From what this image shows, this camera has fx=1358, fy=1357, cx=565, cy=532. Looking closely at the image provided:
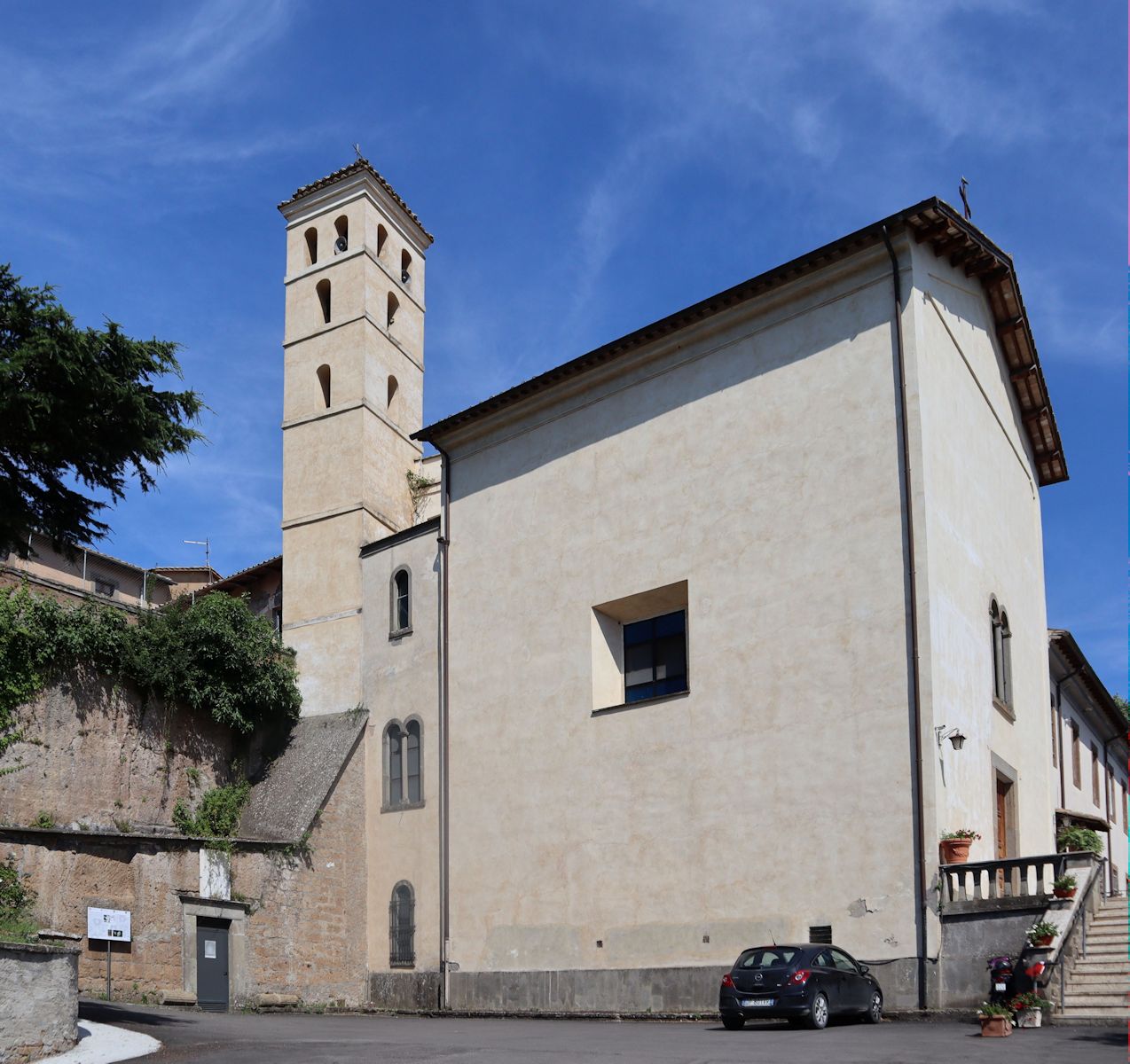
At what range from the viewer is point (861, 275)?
2272cm

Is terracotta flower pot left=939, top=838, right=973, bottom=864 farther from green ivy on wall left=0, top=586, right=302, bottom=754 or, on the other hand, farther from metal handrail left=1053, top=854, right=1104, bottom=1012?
green ivy on wall left=0, top=586, right=302, bottom=754

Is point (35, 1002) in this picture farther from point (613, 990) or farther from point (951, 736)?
point (951, 736)

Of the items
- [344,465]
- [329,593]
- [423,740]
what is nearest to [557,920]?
[423,740]

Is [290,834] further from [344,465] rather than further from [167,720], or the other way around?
[344,465]

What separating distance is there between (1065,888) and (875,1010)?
3062 millimetres

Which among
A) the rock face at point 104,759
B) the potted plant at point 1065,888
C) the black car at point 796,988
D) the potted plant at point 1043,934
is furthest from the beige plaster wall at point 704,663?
the rock face at point 104,759

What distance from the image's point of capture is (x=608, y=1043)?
1638 cm

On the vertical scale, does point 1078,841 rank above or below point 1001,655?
below

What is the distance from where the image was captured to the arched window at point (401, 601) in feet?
98.2

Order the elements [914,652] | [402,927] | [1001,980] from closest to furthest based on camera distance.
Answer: [1001,980] < [914,652] < [402,927]

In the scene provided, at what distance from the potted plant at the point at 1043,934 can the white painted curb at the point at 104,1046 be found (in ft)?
34.8

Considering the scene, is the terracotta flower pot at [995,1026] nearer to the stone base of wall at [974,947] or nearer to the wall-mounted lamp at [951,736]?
the stone base of wall at [974,947]

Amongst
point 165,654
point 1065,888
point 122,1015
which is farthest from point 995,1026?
point 165,654

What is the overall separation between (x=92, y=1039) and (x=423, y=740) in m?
13.7
